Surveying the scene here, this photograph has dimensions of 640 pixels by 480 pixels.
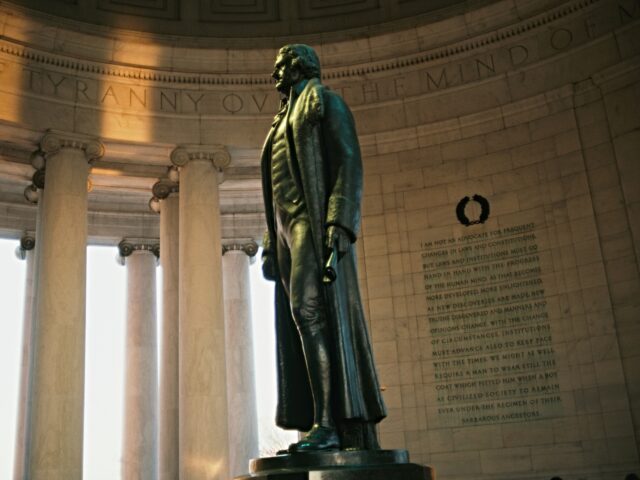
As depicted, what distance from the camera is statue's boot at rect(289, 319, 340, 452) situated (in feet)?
24.4

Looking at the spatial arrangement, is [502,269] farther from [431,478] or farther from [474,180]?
[431,478]

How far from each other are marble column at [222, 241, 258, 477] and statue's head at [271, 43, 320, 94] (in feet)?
72.2

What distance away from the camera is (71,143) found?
71.3ft

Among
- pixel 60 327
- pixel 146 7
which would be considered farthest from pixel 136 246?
pixel 60 327

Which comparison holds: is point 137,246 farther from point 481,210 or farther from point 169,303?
point 481,210

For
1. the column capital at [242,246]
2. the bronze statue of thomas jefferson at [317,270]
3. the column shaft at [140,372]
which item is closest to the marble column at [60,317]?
the column shaft at [140,372]

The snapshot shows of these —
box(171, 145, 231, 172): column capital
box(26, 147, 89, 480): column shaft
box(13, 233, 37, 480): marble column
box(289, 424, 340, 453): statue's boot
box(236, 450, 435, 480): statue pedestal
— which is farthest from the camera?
box(13, 233, 37, 480): marble column

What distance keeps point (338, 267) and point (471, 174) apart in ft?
48.7

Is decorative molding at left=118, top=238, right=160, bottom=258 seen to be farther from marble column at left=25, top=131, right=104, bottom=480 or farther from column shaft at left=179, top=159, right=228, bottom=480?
marble column at left=25, top=131, right=104, bottom=480

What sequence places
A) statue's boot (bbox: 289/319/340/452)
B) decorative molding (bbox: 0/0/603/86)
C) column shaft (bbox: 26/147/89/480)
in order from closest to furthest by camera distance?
statue's boot (bbox: 289/319/340/452) → column shaft (bbox: 26/147/89/480) → decorative molding (bbox: 0/0/603/86)

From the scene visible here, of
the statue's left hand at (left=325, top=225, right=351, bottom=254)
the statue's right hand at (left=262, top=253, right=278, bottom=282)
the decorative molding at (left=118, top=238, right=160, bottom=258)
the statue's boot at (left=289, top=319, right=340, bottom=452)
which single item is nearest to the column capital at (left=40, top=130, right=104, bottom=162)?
the decorative molding at (left=118, top=238, right=160, bottom=258)

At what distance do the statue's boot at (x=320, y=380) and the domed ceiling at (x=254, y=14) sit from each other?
1783 cm

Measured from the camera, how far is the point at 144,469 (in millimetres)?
28688

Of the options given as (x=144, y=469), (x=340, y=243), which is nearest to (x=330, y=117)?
(x=340, y=243)
